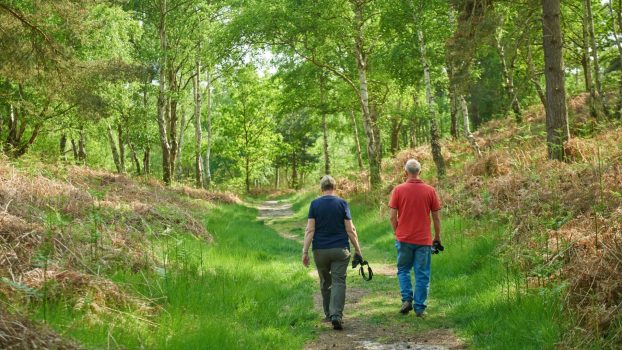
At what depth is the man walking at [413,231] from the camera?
7.50 meters

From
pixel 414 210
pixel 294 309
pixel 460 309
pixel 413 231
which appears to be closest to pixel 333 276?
pixel 294 309

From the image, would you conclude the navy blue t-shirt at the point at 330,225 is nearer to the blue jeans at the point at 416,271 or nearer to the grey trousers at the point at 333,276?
the grey trousers at the point at 333,276

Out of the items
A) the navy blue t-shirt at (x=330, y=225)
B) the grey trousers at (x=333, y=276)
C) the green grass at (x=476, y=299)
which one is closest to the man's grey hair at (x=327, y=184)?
the navy blue t-shirt at (x=330, y=225)

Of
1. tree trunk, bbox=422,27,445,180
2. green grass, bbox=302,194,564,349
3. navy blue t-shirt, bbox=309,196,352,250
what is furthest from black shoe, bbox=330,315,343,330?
tree trunk, bbox=422,27,445,180

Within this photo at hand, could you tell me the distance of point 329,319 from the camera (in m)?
7.15

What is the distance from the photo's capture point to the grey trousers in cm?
700

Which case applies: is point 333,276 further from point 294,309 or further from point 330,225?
point 294,309

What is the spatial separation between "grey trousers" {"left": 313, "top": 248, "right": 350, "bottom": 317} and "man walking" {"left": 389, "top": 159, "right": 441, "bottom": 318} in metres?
1.02

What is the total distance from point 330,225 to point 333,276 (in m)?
0.75

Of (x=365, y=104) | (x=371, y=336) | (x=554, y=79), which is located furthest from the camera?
(x=365, y=104)

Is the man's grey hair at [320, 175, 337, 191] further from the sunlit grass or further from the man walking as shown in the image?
the sunlit grass

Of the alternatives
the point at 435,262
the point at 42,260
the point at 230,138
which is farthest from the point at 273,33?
the point at 230,138

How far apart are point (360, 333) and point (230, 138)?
4090 cm

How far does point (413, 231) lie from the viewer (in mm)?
7629
